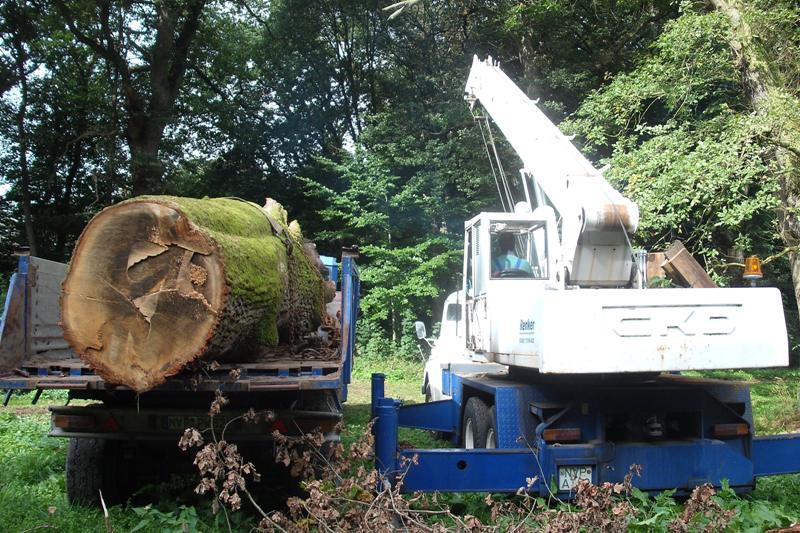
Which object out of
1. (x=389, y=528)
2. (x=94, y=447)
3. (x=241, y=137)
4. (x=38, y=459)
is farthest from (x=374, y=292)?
(x=389, y=528)

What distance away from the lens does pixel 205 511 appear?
5043mm

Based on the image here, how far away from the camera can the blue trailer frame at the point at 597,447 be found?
480cm

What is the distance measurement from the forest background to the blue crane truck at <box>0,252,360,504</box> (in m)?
9.15

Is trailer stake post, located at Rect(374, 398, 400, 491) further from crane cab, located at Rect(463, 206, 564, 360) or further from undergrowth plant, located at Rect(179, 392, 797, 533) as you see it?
crane cab, located at Rect(463, 206, 564, 360)

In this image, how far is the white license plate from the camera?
4875mm

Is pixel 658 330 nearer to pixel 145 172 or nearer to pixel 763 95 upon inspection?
pixel 763 95

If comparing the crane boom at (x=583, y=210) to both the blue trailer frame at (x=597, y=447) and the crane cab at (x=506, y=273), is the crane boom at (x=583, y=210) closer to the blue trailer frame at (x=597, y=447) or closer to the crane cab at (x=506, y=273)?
the crane cab at (x=506, y=273)

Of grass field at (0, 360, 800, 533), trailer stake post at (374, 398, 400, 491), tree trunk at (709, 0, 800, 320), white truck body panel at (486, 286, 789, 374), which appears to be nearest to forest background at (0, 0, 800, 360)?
tree trunk at (709, 0, 800, 320)

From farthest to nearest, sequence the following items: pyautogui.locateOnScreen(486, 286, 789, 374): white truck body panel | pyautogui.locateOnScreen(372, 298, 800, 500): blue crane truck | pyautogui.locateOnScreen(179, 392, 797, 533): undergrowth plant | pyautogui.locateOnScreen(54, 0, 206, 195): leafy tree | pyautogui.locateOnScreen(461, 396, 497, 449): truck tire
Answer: pyautogui.locateOnScreen(54, 0, 206, 195): leafy tree, pyautogui.locateOnScreen(461, 396, 497, 449): truck tire, pyautogui.locateOnScreen(372, 298, 800, 500): blue crane truck, pyautogui.locateOnScreen(486, 286, 789, 374): white truck body panel, pyautogui.locateOnScreen(179, 392, 797, 533): undergrowth plant

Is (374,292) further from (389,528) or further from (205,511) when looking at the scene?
(389,528)

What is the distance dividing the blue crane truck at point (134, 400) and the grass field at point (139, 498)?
0.32 m

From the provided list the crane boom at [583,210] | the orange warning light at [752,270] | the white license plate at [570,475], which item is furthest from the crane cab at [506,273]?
the orange warning light at [752,270]

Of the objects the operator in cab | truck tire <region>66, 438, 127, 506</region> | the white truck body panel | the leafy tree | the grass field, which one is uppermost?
the leafy tree

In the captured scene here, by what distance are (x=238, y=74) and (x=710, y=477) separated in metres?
21.8
